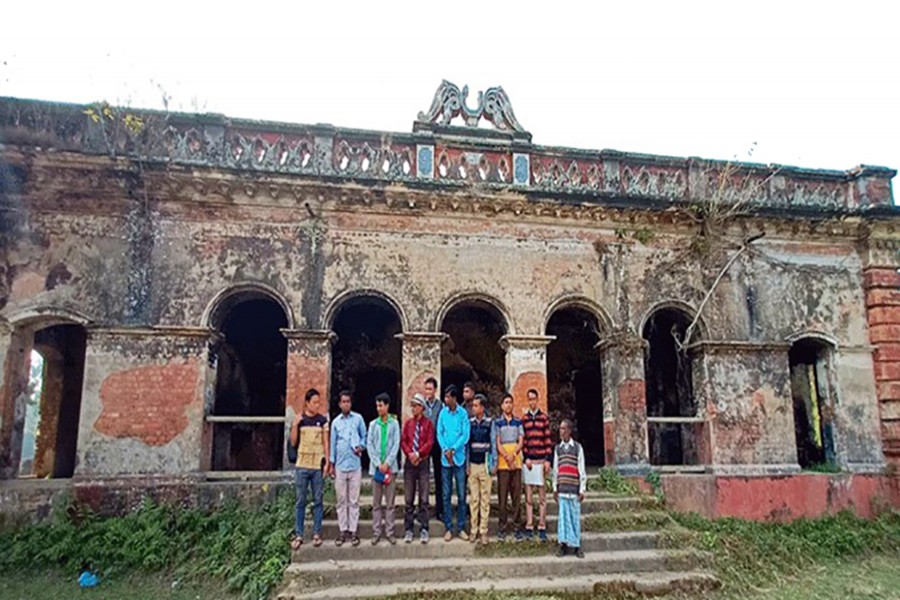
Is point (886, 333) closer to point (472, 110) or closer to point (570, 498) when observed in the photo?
point (570, 498)

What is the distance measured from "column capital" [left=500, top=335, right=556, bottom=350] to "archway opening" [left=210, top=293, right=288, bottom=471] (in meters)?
4.14

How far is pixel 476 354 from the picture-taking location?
500 inches

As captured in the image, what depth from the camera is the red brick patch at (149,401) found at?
8641 mm

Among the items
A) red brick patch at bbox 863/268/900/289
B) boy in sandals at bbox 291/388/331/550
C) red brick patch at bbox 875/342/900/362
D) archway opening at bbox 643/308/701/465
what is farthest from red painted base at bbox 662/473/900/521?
boy in sandals at bbox 291/388/331/550

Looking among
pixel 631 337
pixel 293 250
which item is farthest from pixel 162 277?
pixel 631 337

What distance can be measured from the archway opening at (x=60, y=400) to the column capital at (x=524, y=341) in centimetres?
795

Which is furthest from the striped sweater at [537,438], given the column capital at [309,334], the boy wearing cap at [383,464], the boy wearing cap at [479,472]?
the column capital at [309,334]

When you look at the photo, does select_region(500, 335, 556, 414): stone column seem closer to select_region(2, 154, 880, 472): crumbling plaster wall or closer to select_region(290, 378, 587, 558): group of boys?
select_region(2, 154, 880, 472): crumbling plaster wall

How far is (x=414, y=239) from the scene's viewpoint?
32.4 feet

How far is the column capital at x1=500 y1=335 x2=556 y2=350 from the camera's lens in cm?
979

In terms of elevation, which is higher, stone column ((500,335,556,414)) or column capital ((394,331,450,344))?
column capital ((394,331,450,344))

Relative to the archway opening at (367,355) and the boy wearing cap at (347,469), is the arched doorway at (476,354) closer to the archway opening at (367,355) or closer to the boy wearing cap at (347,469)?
the archway opening at (367,355)

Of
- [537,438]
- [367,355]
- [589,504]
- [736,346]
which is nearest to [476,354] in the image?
[367,355]

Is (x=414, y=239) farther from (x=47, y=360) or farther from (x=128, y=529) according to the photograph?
(x=47, y=360)
